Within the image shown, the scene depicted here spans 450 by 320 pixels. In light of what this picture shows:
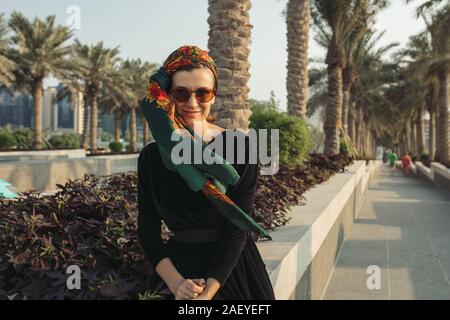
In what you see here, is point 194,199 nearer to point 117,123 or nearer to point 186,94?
point 186,94

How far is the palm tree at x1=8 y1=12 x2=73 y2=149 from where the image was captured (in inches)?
1150

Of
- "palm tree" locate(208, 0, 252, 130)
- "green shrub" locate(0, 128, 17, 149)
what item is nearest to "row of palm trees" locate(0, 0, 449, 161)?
"palm tree" locate(208, 0, 252, 130)

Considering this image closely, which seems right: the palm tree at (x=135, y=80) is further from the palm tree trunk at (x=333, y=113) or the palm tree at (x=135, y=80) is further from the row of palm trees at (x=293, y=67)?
the palm tree trunk at (x=333, y=113)

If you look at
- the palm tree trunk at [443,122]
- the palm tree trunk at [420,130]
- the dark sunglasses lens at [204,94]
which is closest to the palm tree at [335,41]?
the palm tree trunk at [443,122]

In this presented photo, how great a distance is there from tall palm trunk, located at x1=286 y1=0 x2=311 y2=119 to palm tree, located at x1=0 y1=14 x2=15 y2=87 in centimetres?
1724

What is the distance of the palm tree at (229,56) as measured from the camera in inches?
318

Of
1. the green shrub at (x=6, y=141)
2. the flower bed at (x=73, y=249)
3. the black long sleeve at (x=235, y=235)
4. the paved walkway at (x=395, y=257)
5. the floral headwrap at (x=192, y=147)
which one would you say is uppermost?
the green shrub at (x=6, y=141)

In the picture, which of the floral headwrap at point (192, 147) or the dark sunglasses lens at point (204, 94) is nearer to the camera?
the floral headwrap at point (192, 147)

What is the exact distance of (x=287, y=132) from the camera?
11414 mm

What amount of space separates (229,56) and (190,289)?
6.54 meters

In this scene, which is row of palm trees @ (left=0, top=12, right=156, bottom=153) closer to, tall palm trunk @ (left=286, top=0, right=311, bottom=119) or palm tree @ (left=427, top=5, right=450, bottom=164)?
tall palm trunk @ (left=286, top=0, right=311, bottom=119)

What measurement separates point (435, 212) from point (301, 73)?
5.84 metres
